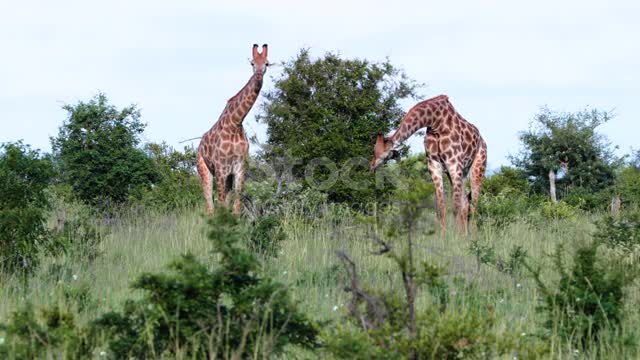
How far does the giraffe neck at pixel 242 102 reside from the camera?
508 inches

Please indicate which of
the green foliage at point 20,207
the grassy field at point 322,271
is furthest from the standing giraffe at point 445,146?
the green foliage at point 20,207

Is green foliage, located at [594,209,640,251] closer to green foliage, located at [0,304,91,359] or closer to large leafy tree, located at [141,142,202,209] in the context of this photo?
green foliage, located at [0,304,91,359]

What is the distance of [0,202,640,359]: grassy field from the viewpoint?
6.70 meters

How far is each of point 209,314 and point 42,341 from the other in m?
0.97

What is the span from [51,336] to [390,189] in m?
12.7

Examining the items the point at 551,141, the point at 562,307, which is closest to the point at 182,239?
the point at 562,307

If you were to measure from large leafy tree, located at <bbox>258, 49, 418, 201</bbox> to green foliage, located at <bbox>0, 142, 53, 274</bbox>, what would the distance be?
8.59m

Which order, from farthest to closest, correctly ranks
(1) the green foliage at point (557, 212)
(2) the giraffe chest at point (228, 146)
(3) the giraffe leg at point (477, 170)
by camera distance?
(1) the green foliage at point (557, 212)
(3) the giraffe leg at point (477, 170)
(2) the giraffe chest at point (228, 146)

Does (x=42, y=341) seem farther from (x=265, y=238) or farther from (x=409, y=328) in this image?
(x=265, y=238)

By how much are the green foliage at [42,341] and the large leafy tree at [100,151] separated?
36.1 feet

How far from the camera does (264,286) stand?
5.04 metres

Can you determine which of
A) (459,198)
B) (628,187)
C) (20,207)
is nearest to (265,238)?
(20,207)

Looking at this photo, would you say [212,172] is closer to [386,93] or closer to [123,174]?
[123,174]

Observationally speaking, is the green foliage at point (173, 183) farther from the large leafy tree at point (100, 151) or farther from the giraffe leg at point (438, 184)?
the giraffe leg at point (438, 184)
